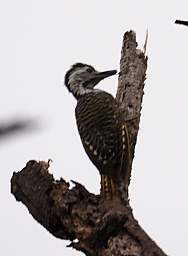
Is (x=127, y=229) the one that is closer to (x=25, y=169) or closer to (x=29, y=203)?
(x=29, y=203)

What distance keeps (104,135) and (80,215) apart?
201 cm

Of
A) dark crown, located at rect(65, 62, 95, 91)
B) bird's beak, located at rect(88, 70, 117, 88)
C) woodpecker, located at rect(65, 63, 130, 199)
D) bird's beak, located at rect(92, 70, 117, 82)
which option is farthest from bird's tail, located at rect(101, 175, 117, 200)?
dark crown, located at rect(65, 62, 95, 91)

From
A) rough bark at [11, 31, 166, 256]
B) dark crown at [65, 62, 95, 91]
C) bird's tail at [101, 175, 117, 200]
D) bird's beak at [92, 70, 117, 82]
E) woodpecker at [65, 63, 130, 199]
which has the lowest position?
rough bark at [11, 31, 166, 256]

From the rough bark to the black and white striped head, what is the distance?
293 centimetres

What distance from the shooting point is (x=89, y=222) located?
3094 mm

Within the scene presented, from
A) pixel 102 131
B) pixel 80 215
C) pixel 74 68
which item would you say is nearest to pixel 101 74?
pixel 74 68

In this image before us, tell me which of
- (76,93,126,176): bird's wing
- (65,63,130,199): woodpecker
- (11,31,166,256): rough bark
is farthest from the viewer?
(76,93,126,176): bird's wing

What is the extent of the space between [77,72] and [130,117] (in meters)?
1.61

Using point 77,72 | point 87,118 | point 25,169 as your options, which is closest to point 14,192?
point 25,169

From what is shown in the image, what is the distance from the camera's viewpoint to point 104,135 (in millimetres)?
5074

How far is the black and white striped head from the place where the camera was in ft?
21.5

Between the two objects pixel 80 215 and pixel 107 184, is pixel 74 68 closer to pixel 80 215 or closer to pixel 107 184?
pixel 107 184

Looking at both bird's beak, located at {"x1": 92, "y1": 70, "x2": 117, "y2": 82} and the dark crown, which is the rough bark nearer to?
bird's beak, located at {"x1": 92, "y1": 70, "x2": 117, "y2": 82}

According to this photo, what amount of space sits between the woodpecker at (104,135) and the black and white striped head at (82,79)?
0.65 ft
